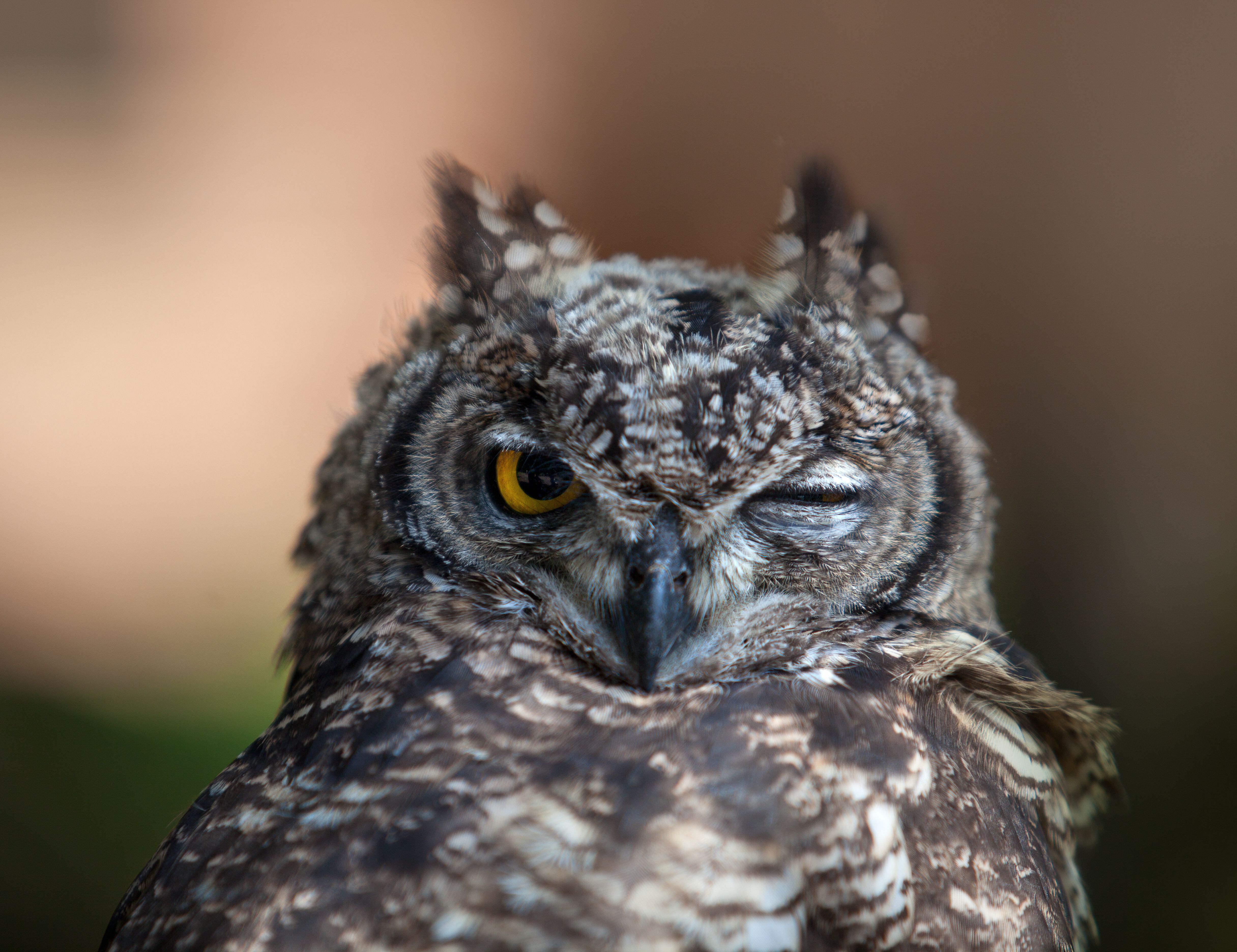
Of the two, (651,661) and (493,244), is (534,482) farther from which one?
(493,244)

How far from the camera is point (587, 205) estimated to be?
4.81 metres

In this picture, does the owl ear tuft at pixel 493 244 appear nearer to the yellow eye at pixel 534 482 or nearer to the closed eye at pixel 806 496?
the yellow eye at pixel 534 482

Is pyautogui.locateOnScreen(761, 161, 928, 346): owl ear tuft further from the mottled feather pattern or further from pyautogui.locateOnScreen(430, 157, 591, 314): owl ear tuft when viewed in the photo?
the mottled feather pattern

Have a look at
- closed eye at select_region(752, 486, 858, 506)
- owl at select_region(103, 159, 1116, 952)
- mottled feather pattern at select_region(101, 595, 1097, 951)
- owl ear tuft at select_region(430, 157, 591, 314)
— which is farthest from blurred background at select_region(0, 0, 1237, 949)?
mottled feather pattern at select_region(101, 595, 1097, 951)

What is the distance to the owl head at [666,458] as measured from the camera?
1.23 meters

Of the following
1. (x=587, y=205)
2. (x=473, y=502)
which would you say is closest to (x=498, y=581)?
(x=473, y=502)

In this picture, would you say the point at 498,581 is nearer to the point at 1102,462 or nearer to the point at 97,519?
the point at 1102,462

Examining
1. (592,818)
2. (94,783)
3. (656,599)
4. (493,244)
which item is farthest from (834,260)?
(94,783)

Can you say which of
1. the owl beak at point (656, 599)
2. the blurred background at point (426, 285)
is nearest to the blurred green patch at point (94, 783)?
the blurred background at point (426, 285)

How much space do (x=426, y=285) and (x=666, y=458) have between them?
133cm

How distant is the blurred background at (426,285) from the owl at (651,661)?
14.7 inches

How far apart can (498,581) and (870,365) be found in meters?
0.67

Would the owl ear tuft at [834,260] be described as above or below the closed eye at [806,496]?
above

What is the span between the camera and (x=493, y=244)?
156cm
